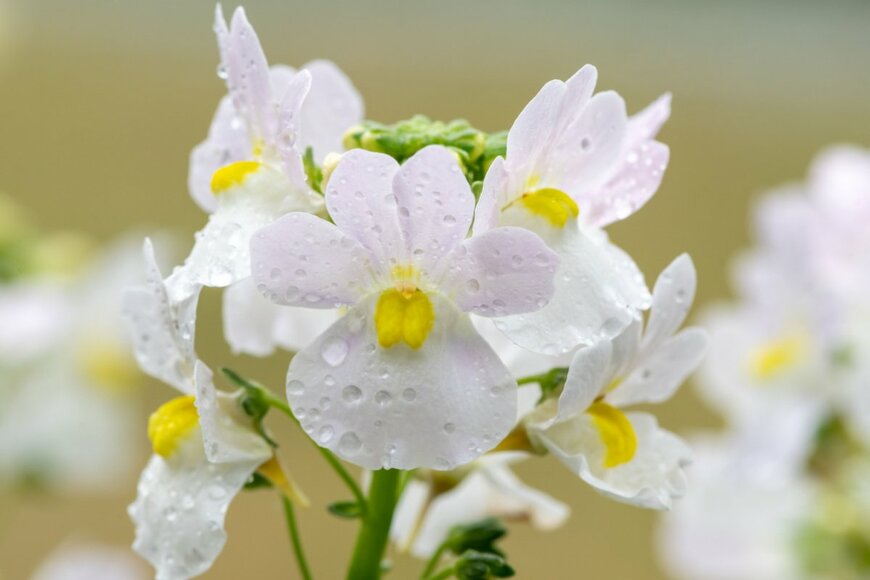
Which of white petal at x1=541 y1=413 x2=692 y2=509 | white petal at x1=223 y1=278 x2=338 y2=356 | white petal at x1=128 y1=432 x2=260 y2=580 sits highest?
white petal at x1=223 y1=278 x2=338 y2=356

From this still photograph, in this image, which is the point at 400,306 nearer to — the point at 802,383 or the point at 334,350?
the point at 334,350

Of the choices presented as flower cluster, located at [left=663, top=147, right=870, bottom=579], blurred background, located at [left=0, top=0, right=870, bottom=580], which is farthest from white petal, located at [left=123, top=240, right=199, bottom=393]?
blurred background, located at [left=0, top=0, right=870, bottom=580]

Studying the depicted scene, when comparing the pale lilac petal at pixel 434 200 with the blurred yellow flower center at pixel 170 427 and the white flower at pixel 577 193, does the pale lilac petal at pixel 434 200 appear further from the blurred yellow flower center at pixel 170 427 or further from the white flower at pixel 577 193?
the blurred yellow flower center at pixel 170 427

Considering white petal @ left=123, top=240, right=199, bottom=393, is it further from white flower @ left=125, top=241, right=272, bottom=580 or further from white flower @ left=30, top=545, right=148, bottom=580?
white flower @ left=30, top=545, right=148, bottom=580

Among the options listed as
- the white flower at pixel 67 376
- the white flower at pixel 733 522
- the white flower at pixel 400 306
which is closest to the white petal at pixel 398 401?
the white flower at pixel 400 306

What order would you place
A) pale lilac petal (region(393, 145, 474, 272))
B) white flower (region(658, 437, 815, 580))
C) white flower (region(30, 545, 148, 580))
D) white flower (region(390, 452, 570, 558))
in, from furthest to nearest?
white flower (region(658, 437, 815, 580)) → white flower (region(30, 545, 148, 580)) → white flower (region(390, 452, 570, 558)) → pale lilac petal (region(393, 145, 474, 272))

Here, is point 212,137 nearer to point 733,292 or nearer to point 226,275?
point 226,275

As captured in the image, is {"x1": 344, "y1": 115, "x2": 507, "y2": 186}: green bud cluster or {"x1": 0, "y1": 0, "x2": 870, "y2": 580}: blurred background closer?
{"x1": 344, "y1": 115, "x2": 507, "y2": 186}: green bud cluster
